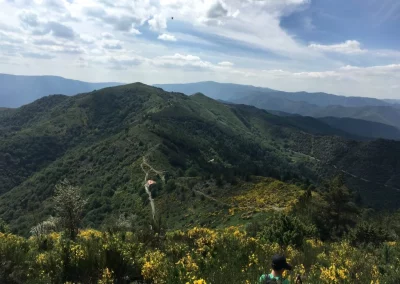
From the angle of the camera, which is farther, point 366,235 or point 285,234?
point 366,235

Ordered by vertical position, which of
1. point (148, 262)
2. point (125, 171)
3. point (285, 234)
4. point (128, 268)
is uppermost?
point (148, 262)

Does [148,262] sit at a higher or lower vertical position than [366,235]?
higher

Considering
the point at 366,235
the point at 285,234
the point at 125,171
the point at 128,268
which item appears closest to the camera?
the point at 128,268

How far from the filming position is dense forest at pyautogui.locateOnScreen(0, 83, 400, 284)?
26.0ft

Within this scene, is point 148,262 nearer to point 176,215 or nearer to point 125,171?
point 176,215

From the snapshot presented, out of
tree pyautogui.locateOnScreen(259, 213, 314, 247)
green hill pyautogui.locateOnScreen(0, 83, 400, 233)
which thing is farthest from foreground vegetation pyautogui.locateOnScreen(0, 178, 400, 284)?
green hill pyautogui.locateOnScreen(0, 83, 400, 233)

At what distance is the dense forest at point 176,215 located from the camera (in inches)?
312

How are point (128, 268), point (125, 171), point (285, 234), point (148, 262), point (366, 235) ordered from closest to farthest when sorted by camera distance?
point (148, 262), point (128, 268), point (285, 234), point (366, 235), point (125, 171)

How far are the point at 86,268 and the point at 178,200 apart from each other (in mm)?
64796

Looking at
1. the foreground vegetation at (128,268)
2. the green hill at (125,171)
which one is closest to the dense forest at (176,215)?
the foreground vegetation at (128,268)

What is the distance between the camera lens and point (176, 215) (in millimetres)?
64250

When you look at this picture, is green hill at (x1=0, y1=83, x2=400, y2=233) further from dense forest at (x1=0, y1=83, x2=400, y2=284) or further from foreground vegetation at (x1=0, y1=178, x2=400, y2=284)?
foreground vegetation at (x1=0, y1=178, x2=400, y2=284)

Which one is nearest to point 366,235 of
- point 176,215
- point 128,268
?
point 128,268

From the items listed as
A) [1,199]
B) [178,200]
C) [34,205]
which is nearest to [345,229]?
[178,200]
